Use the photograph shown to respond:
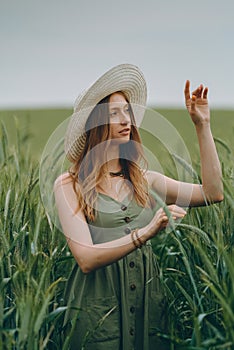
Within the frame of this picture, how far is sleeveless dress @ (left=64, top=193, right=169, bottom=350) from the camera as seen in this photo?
2113mm

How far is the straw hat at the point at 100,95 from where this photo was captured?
84.4 inches

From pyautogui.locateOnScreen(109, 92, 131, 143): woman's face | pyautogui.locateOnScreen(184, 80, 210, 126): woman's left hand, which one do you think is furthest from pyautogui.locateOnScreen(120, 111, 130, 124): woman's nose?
pyautogui.locateOnScreen(184, 80, 210, 126): woman's left hand

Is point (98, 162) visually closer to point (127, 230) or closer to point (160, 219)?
point (127, 230)

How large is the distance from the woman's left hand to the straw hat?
25cm

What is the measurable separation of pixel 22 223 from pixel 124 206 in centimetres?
42

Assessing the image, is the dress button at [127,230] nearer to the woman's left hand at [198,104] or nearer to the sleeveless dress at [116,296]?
the sleeveless dress at [116,296]

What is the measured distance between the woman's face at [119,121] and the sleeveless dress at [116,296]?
0.20 metres

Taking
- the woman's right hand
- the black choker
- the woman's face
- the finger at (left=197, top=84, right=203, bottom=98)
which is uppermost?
the finger at (left=197, top=84, right=203, bottom=98)

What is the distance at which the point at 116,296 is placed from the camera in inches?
84.6

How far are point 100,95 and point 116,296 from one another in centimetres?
66

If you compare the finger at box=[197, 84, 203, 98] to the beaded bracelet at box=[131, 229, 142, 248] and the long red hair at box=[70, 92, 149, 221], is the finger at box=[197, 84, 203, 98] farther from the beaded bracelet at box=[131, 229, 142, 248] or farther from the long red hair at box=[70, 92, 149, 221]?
the beaded bracelet at box=[131, 229, 142, 248]

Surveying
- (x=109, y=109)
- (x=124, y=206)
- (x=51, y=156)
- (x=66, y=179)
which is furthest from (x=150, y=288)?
(x=51, y=156)

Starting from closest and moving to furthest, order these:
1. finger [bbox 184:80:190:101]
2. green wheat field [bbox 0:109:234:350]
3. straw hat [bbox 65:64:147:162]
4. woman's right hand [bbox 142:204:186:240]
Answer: green wheat field [bbox 0:109:234:350] < woman's right hand [bbox 142:204:186:240] < finger [bbox 184:80:190:101] < straw hat [bbox 65:64:147:162]

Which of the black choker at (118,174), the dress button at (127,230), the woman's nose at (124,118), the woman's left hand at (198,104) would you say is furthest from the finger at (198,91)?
the dress button at (127,230)
